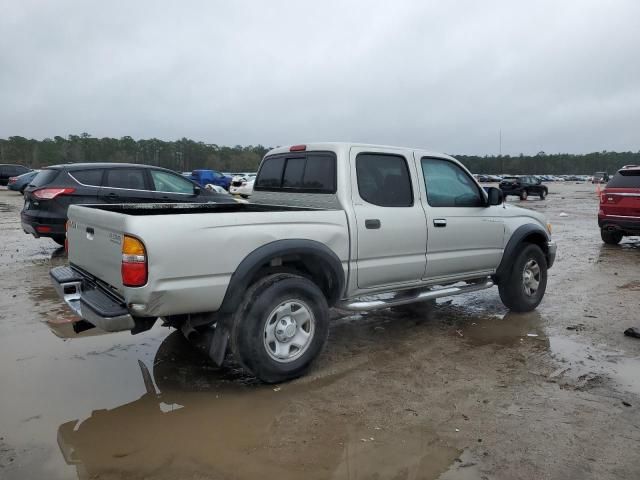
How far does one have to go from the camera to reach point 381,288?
15.7ft

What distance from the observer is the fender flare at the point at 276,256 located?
12.5 ft

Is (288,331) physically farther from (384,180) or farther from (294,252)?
(384,180)

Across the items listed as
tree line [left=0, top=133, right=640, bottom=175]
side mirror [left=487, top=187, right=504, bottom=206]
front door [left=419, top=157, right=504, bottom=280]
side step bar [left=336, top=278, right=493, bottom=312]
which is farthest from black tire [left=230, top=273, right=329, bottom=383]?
tree line [left=0, top=133, right=640, bottom=175]

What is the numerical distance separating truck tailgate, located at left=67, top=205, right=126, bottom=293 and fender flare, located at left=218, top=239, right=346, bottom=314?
2.53ft

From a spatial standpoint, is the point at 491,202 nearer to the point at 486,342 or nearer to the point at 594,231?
the point at 486,342

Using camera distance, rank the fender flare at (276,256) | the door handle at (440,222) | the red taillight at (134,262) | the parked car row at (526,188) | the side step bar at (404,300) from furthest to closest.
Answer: the parked car row at (526,188) → the door handle at (440,222) → the side step bar at (404,300) → the fender flare at (276,256) → the red taillight at (134,262)

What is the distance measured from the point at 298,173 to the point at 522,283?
3.05 m

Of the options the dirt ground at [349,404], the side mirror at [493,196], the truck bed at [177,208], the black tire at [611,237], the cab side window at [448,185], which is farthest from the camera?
the black tire at [611,237]

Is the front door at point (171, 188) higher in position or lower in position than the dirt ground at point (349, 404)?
higher

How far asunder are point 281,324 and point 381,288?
1.15 m

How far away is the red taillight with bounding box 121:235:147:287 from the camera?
3.41m

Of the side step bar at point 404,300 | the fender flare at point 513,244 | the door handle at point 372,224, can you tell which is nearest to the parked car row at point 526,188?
the fender flare at point 513,244

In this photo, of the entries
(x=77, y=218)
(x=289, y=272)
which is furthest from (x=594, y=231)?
(x=77, y=218)

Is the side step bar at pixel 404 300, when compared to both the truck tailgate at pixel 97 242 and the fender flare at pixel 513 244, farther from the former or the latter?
the truck tailgate at pixel 97 242
